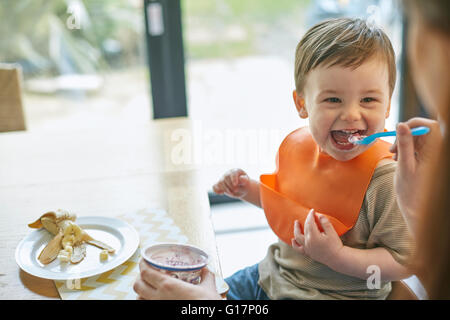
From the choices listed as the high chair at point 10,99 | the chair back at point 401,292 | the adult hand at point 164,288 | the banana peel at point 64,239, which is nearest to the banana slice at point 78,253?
the banana peel at point 64,239

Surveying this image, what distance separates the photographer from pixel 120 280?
2.84 feet

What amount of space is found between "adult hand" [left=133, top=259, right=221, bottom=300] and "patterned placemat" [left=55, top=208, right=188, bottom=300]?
4 cm

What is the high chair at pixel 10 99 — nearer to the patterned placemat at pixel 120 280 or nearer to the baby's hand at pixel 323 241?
the patterned placemat at pixel 120 280

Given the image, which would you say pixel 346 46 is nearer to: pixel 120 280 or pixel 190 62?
pixel 120 280

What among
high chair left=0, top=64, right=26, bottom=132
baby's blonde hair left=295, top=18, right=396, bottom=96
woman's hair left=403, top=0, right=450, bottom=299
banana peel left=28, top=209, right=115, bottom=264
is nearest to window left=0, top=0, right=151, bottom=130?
high chair left=0, top=64, right=26, bottom=132

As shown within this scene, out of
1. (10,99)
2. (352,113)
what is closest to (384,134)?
(352,113)

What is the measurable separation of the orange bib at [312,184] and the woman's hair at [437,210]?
0.40m

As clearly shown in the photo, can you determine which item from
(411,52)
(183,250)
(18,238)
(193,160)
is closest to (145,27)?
(193,160)

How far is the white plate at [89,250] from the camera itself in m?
0.87

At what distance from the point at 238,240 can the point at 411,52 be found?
6.14ft

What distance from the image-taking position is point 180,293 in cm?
77

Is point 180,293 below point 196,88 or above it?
below

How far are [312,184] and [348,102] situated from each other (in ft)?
0.76
